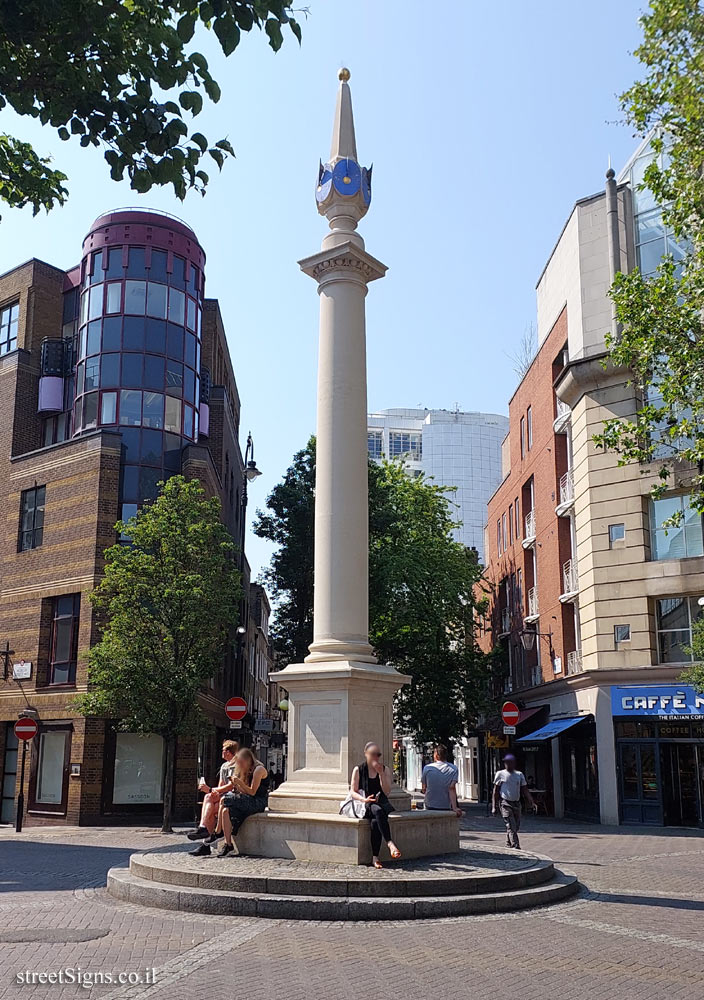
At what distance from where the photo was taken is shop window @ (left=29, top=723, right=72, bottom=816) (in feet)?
93.0

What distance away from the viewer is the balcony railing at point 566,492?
33594mm

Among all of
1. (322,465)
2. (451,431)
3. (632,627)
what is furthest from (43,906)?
(451,431)

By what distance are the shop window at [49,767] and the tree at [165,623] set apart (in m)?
3.62

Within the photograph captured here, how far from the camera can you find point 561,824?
29703 millimetres

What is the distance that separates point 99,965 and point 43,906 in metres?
3.56

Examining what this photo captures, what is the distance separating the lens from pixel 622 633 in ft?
95.5

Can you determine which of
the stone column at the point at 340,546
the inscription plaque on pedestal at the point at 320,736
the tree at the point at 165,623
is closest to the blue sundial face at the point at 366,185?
the stone column at the point at 340,546

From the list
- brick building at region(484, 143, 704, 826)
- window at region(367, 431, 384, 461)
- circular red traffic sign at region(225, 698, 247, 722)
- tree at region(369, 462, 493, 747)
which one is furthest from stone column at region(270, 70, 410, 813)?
window at region(367, 431, 384, 461)

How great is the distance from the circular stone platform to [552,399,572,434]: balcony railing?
937 inches

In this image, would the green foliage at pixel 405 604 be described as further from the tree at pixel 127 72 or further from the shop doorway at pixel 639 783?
the tree at pixel 127 72

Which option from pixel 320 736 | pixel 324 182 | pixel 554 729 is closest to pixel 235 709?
pixel 320 736

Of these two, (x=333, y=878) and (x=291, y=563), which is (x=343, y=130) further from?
(x=291, y=563)

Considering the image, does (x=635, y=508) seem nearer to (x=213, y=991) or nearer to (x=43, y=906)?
(x=43, y=906)

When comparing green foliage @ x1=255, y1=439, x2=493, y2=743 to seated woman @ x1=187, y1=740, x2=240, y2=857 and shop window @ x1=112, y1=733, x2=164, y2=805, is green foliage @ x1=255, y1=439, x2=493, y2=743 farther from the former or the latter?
seated woman @ x1=187, y1=740, x2=240, y2=857
